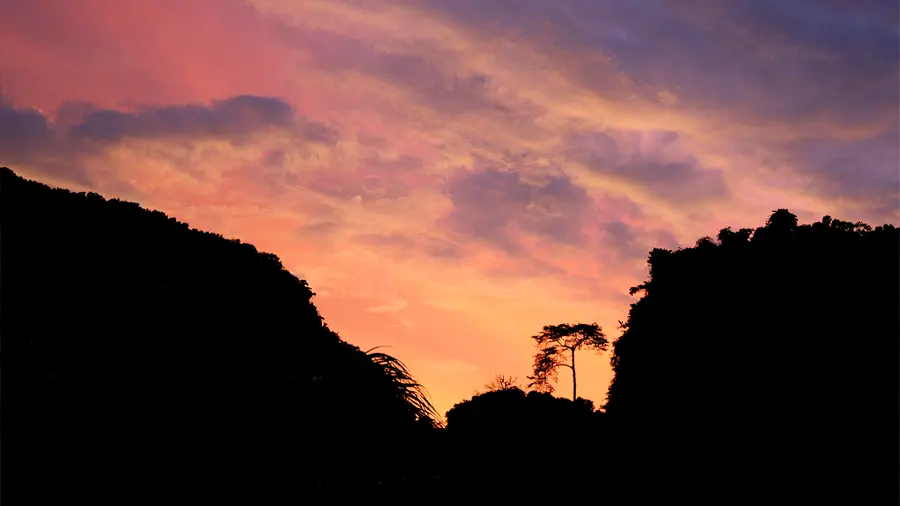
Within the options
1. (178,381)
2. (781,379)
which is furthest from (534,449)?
(178,381)

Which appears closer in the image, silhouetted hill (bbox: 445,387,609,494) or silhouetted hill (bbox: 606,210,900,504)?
silhouetted hill (bbox: 445,387,609,494)

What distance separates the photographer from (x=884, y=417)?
28547mm

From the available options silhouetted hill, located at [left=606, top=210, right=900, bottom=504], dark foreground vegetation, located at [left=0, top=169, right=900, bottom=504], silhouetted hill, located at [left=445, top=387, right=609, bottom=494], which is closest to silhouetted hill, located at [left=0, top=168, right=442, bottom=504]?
dark foreground vegetation, located at [left=0, top=169, right=900, bottom=504]

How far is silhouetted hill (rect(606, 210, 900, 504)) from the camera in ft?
93.4

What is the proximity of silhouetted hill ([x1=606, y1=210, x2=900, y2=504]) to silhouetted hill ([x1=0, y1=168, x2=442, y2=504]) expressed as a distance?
2445 centimetres

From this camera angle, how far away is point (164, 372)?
17.9 ft

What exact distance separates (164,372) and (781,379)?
31515mm

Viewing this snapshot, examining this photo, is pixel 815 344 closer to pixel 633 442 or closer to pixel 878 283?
pixel 878 283

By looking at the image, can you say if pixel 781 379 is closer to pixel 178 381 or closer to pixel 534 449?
pixel 534 449

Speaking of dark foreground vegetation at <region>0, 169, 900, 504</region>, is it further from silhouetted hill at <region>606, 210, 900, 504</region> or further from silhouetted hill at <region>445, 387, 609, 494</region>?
silhouetted hill at <region>606, 210, 900, 504</region>

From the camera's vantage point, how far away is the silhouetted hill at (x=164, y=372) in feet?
15.7

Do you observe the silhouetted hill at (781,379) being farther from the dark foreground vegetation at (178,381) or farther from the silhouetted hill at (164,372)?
the silhouetted hill at (164,372)

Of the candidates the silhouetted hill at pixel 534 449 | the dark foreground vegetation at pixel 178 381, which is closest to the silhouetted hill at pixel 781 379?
the silhouetted hill at pixel 534 449

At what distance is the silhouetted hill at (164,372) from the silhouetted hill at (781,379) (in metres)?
24.4
